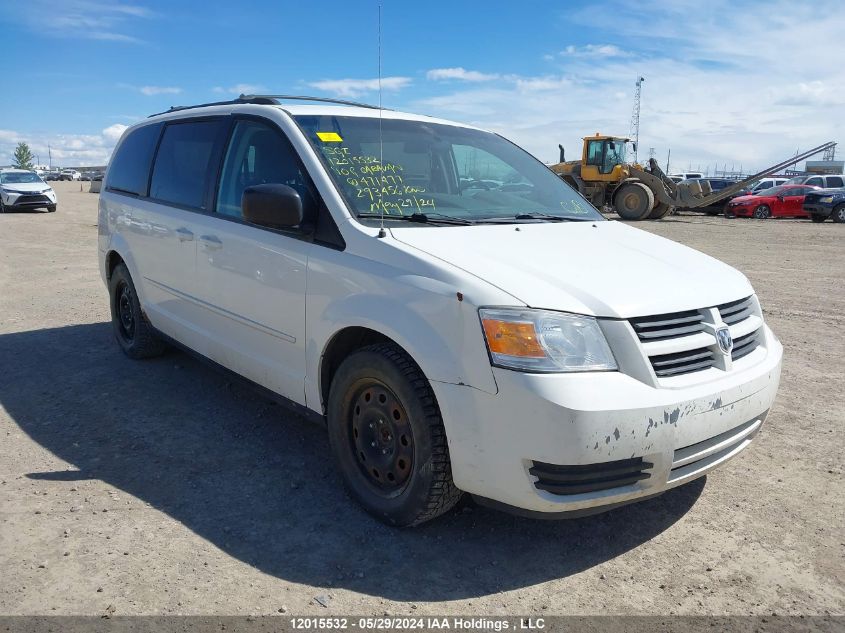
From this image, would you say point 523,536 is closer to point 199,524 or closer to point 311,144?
point 199,524

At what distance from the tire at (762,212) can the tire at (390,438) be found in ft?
89.5

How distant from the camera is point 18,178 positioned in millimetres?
24328

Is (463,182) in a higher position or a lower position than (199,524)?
higher

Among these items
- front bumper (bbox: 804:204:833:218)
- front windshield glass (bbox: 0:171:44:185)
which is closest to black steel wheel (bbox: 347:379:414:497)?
front windshield glass (bbox: 0:171:44:185)

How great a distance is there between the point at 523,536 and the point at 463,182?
77.8 inches

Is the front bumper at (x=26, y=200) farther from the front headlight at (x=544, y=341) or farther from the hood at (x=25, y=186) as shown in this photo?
the front headlight at (x=544, y=341)

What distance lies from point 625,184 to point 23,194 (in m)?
20.2

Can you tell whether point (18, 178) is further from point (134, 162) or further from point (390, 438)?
point (390, 438)

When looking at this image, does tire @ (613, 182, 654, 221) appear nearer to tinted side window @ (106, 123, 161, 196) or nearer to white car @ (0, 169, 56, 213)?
white car @ (0, 169, 56, 213)

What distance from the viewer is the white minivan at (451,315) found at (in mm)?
2615

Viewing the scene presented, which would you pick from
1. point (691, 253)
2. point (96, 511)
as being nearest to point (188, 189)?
point (96, 511)

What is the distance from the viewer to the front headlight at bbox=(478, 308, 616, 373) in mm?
2590

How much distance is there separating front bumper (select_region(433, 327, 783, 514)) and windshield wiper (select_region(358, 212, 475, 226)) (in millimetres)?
978

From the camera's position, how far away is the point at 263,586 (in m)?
2.72
